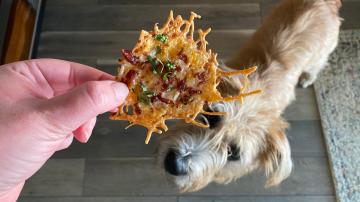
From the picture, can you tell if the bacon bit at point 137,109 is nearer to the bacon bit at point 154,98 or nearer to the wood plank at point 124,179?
the bacon bit at point 154,98

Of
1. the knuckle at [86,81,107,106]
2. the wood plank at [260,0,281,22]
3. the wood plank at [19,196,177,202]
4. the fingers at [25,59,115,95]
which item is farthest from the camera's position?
the wood plank at [260,0,281,22]

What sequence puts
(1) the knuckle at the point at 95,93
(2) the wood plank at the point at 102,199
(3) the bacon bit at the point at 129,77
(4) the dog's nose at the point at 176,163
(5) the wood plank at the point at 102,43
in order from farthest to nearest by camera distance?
1. (5) the wood plank at the point at 102,43
2. (2) the wood plank at the point at 102,199
3. (4) the dog's nose at the point at 176,163
4. (3) the bacon bit at the point at 129,77
5. (1) the knuckle at the point at 95,93

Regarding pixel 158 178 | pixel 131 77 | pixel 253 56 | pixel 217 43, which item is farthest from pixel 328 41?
pixel 131 77

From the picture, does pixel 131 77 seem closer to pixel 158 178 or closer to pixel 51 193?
pixel 158 178

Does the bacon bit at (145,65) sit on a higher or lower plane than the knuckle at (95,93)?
lower

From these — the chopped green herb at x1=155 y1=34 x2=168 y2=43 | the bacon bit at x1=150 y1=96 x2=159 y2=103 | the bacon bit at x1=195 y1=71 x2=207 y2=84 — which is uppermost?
the chopped green herb at x1=155 y1=34 x2=168 y2=43

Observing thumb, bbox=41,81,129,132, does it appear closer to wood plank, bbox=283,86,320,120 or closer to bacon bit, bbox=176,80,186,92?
bacon bit, bbox=176,80,186,92

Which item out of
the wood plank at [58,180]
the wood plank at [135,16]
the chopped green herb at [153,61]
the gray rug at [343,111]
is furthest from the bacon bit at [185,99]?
the wood plank at [135,16]

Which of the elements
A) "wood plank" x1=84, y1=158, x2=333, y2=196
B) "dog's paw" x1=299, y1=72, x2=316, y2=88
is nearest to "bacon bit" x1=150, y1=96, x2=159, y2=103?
"wood plank" x1=84, y1=158, x2=333, y2=196
